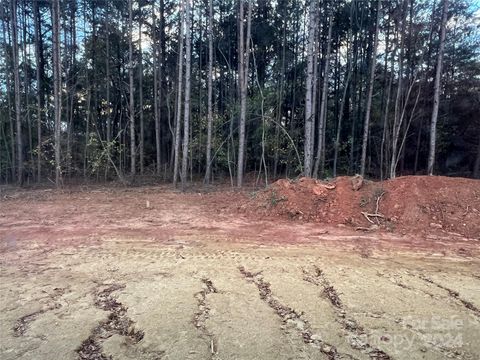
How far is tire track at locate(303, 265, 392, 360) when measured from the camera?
271 cm

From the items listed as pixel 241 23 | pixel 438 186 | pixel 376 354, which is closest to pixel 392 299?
pixel 376 354

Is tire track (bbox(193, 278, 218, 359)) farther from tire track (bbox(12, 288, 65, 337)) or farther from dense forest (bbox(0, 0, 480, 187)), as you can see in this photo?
dense forest (bbox(0, 0, 480, 187))

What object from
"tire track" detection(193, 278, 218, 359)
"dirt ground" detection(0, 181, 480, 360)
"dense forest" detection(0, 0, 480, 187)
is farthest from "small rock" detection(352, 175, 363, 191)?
"dense forest" detection(0, 0, 480, 187)

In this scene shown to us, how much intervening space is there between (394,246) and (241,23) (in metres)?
10.3

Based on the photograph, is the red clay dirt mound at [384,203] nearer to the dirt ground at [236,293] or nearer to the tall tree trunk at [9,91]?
the dirt ground at [236,293]

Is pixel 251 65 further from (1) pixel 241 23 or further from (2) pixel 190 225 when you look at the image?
(2) pixel 190 225

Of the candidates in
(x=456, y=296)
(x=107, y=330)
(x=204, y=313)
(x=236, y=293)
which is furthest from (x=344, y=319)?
(x=107, y=330)

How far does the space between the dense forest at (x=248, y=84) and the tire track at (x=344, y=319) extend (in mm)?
12927

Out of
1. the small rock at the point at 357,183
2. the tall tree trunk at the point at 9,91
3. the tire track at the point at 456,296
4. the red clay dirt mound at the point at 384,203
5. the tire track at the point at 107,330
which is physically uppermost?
the tall tree trunk at the point at 9,91

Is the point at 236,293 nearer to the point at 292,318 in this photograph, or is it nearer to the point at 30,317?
the point at 292,318

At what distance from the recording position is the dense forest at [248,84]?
57.9ft

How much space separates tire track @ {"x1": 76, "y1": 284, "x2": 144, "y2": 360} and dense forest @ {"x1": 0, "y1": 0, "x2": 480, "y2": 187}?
44.9 feet

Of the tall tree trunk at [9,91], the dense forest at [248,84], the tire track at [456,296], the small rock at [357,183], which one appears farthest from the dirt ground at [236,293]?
the tall tree trunk at [9,91]

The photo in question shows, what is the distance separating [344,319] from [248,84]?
720 inches
